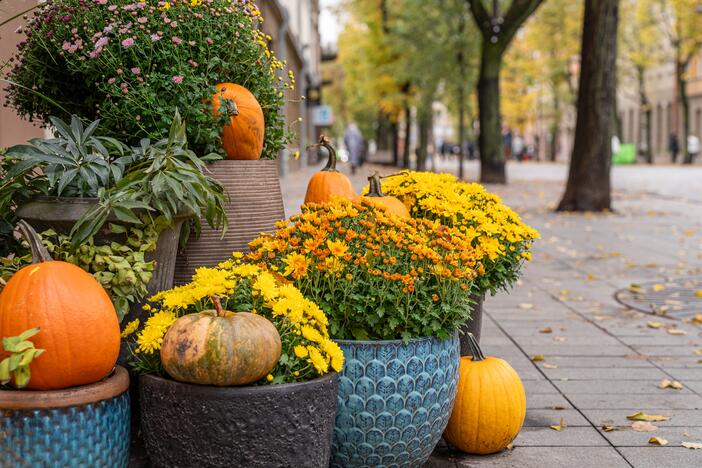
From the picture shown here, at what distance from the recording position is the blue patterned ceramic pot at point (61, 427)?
308 centimetres

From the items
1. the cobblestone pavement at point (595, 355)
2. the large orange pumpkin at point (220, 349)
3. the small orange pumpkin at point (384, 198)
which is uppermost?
the small orange pumpkin at point (384, 198)

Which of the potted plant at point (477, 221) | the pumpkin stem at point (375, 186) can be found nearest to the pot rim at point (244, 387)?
the potted plant at point (477, 221)

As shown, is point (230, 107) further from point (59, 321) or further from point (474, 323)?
point (474, 323)

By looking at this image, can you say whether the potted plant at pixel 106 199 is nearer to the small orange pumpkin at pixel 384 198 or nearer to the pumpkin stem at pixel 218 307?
the pumpkin stem at pixel 218 307

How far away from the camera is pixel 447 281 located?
389 cm

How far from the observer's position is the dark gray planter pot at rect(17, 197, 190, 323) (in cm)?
369

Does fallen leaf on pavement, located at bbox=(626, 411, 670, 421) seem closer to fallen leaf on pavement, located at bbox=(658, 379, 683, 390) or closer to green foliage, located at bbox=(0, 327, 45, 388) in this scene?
fallen leaf on pavement, located at bbox=(658, 379, 683, 390)

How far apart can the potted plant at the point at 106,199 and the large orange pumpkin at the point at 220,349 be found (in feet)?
1.63

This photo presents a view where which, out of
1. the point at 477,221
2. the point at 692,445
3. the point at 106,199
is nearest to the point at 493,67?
the point at 477,221

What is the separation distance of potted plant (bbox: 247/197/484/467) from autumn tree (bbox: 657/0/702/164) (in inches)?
1901

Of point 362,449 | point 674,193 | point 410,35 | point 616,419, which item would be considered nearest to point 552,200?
point 674,193

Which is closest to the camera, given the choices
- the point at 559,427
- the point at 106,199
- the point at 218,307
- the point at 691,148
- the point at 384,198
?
the point at 218,307

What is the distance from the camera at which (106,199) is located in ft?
11.8

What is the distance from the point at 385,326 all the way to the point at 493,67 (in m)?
23.8
